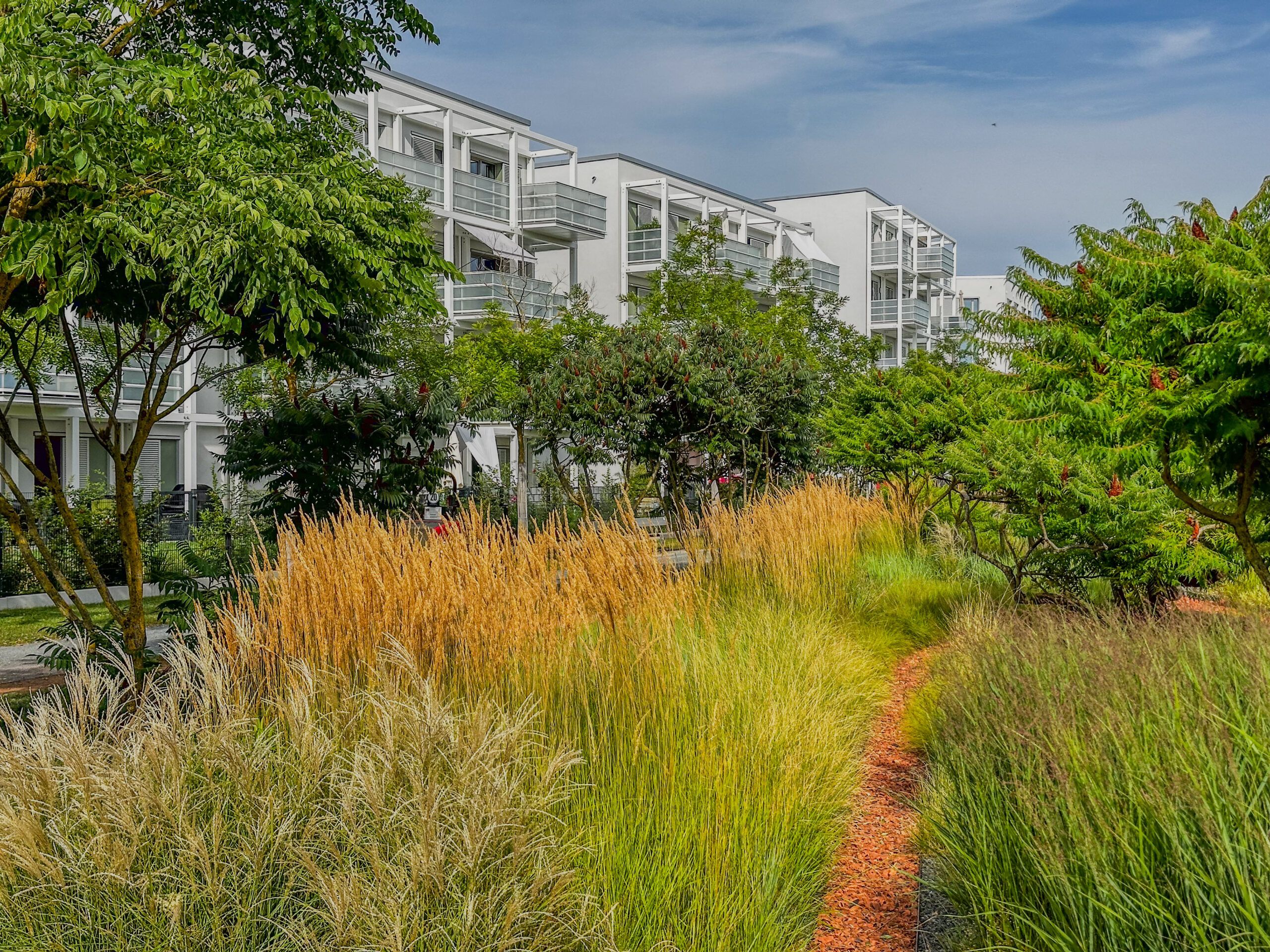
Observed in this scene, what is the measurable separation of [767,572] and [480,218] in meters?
28.0

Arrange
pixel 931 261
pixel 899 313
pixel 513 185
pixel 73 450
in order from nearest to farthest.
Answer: pixel 73 450 < pixel 513 185 < pixel 899 313 < pixel 931 261

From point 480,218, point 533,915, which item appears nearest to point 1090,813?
point 533,915

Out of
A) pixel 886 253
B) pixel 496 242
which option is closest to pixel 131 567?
pixel 496 242

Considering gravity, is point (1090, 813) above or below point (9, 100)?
below

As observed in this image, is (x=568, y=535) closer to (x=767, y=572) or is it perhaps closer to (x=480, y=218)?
(x=767, y=572)

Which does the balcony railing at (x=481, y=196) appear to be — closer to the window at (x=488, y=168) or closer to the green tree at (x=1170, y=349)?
the window at (x=488, y=168)

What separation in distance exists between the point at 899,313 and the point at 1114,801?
58.3 meters

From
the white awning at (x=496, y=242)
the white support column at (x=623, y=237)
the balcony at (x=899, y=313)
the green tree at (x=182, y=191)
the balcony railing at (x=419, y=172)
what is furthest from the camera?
the balcony at (x=899, y=313)

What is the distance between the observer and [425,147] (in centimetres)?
3478

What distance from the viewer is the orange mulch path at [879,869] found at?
12.6 feet

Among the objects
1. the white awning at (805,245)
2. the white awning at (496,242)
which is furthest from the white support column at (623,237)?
the white awning at (805,245)

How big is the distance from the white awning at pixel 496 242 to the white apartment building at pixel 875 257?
28429 millimetres

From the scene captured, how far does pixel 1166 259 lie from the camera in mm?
4977

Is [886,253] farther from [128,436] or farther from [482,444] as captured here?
[128,436]
